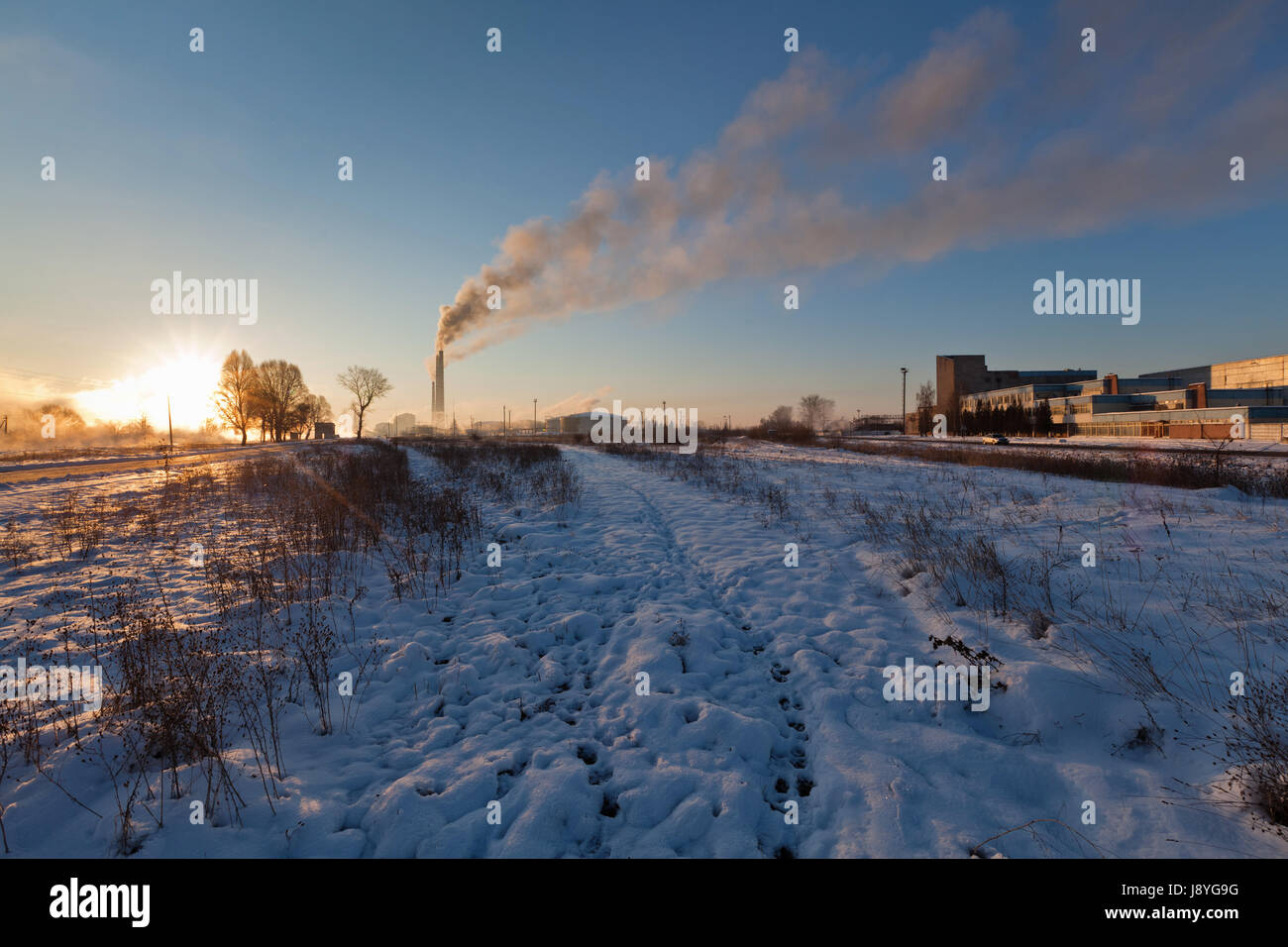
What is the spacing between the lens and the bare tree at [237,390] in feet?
192

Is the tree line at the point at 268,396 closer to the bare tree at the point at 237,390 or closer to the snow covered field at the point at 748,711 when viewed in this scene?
the bare tree at the point at 237,390

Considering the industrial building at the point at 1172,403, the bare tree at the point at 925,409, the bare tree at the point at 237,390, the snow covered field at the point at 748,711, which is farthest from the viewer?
the bare tree at the point at 925,409

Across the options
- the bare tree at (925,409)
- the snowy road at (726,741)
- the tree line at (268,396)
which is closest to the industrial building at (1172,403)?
the bare tree at (925,409)

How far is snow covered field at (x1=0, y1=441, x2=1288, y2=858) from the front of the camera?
2.70 meters

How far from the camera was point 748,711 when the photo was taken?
3994 millimetres

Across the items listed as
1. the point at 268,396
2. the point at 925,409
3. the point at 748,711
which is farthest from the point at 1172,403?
the point at 268,396

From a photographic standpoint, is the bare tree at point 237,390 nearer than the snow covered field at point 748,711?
No

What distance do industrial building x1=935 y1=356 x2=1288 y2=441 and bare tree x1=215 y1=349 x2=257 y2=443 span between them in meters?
104

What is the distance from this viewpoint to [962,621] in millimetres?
5262

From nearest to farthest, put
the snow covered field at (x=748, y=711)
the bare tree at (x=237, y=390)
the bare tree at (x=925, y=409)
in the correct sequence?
the snow covered field at (x=748, y=711)
the bare tree at (x=237, y=390)
the bare tree at (x=925, y=409)

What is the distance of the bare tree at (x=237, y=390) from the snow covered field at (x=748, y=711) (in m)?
66.8

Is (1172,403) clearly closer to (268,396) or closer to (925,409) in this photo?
(925,409)
